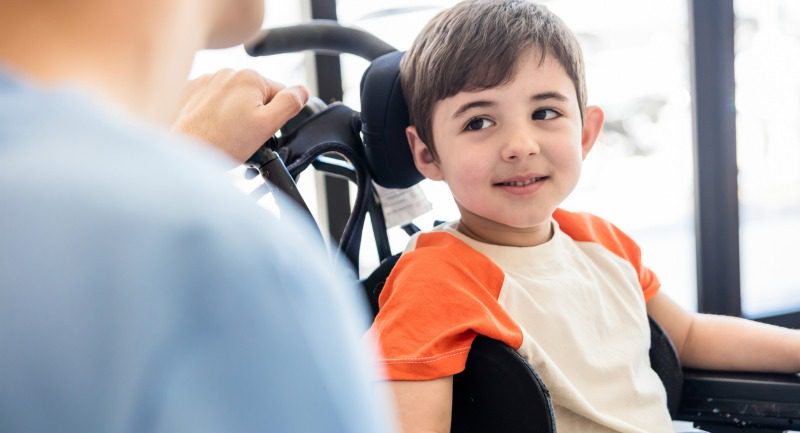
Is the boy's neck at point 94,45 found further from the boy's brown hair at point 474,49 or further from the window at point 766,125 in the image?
the window at point 766,125

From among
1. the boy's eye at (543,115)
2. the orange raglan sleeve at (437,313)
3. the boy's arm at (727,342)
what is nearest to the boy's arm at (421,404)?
the orange raglan sleeve at (437,313)

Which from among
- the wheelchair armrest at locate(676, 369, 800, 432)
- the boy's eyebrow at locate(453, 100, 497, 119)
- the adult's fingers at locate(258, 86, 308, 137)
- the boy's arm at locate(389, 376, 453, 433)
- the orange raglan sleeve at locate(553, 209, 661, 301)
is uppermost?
the adult's fingers at locate(258, 86, 308, 137)

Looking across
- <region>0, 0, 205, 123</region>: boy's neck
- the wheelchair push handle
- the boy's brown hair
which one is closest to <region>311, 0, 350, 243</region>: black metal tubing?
the wheelchair push handle

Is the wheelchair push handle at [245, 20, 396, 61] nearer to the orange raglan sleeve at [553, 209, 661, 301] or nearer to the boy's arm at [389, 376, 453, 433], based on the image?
the orange raglan sleeve at [553, 209, 661, 301]

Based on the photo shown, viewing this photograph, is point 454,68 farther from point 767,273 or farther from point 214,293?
point 767,273

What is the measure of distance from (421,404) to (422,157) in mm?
387

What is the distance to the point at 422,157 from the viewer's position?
53.4 inches

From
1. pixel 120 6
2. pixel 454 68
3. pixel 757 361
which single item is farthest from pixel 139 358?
pixel 757 361

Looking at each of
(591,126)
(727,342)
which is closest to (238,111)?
(591,126)

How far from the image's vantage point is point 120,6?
0.35 meters

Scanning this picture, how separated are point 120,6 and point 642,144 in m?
3.44

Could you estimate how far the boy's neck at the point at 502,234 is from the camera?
53.4 inches

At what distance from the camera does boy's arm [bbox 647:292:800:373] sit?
1.41m

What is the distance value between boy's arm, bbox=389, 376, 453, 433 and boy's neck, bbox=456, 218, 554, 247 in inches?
11.1
